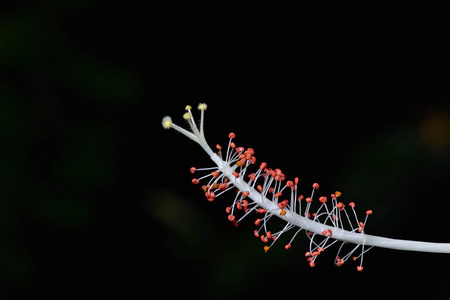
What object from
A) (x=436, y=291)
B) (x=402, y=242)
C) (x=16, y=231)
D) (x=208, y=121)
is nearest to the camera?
(x=402, y=242)

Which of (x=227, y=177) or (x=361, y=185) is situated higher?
(x=361, y=185)

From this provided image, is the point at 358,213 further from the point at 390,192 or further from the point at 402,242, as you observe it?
the point at 402,242

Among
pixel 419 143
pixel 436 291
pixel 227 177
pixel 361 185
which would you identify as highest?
pixel 419 143

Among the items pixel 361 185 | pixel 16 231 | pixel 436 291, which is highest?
pixel 361 185

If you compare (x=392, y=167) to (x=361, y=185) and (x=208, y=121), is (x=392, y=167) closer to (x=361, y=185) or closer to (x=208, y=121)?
(x=361, y=185)

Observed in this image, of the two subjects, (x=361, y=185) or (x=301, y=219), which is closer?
(x=301, y=219)

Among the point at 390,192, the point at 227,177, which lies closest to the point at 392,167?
the point at 390,192

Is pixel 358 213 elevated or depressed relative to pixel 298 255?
elevated

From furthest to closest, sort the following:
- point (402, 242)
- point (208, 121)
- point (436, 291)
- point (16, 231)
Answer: point (436, 291)
point (208, 121)
point (16, 231)
point (402, 242)

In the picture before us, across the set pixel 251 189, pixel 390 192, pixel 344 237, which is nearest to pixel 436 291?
pixel 390 192
